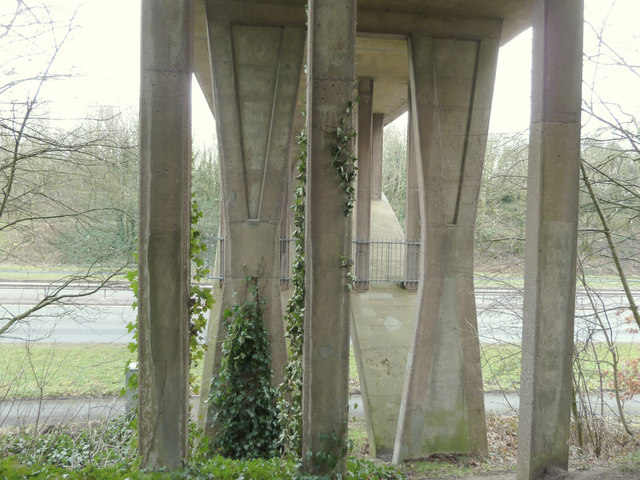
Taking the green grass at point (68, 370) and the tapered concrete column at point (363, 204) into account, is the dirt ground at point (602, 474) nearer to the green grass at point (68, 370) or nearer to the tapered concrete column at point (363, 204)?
the tapered concrete column at point (363, 204)

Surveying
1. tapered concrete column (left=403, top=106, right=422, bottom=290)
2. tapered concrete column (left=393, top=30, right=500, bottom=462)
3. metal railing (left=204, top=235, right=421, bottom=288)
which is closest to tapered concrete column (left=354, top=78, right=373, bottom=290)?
metal railing (left=204, top=235, right=421, bottom=288)

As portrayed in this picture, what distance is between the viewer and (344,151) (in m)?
4.81

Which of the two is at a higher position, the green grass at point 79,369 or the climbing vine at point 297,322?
the climbing vine at point 297,322

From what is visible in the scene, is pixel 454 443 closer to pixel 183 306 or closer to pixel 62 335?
pixel 183 306

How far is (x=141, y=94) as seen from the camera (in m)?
4.63

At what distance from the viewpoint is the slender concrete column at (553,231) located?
506 centimetres

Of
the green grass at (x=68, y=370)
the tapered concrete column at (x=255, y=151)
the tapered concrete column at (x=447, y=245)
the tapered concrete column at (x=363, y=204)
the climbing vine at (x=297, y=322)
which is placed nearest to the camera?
the climbing vine at (x=297, y=322)

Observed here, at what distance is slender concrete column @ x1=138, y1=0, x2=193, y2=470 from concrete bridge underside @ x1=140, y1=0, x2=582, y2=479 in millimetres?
18

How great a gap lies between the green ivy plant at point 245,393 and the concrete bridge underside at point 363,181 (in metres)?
0.43

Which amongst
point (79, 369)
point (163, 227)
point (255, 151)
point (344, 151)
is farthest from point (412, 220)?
point (79, 369)

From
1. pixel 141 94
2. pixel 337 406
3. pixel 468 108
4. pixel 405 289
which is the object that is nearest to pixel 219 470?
pixel 337 406

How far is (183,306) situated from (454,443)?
258 inches

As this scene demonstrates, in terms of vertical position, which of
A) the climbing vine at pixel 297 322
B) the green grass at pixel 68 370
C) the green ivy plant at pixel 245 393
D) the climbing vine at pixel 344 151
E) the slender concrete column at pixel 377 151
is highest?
the slender concrete column at pixel 377 151

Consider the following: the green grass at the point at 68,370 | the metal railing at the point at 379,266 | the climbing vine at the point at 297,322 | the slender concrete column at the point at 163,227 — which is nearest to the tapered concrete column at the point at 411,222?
the metal railing at the point at 379,266
